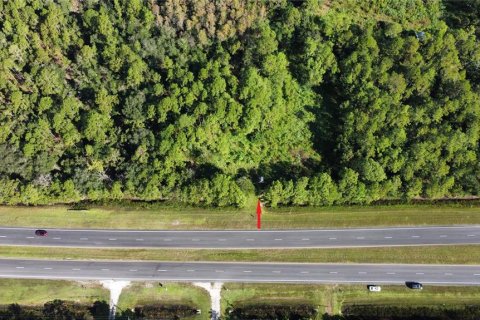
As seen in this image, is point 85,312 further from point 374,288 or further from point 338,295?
point 374,288

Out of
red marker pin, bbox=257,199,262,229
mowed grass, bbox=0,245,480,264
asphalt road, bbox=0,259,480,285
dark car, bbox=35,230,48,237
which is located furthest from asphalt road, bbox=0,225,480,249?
asphalt road, bbox=0,259,480,285

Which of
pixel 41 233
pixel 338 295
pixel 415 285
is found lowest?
pixel 338 295

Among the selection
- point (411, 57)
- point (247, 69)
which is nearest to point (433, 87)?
point (411, 57)

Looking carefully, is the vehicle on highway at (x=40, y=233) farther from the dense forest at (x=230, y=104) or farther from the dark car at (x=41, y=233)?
the dense forest at (x=230, y=104)

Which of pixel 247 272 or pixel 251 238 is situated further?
pixel 251 238

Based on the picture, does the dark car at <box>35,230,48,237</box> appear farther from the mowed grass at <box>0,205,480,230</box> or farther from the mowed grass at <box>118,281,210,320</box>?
the mowed grass at <box>118,281,210,320</box>

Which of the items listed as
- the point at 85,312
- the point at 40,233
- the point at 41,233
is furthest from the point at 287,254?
the point at 40,233
